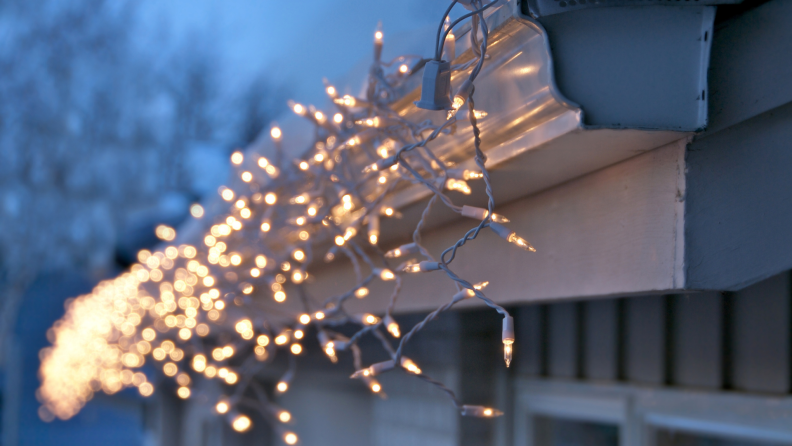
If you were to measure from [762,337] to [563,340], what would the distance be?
498 millimetres

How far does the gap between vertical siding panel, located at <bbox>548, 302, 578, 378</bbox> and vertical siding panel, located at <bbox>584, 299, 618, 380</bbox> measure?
38mm

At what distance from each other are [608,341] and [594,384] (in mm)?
115

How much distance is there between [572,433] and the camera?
147 centimetres

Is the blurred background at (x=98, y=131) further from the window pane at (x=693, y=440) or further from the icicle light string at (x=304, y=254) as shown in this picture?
the window pane at (x=693, y=440)

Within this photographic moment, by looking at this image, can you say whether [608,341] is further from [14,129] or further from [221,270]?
[14,129]

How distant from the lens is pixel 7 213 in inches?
243

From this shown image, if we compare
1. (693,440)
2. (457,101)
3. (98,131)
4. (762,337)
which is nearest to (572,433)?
(693,440)

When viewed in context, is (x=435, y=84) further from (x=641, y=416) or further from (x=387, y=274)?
(x=641, y=416)

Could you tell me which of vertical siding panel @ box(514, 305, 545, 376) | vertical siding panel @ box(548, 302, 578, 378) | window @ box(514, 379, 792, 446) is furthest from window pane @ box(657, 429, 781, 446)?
vertical siding panel @ box(514, 305, 545, 376)

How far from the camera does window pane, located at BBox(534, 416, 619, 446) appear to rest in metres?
1.38

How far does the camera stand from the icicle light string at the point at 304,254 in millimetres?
572

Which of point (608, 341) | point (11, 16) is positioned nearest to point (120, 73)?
point (11, 16)

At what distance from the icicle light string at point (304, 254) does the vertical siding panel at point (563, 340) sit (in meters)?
0.42

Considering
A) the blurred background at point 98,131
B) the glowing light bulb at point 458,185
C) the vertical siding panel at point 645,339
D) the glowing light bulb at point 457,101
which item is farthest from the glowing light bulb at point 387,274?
the blurred background at point 98,131
